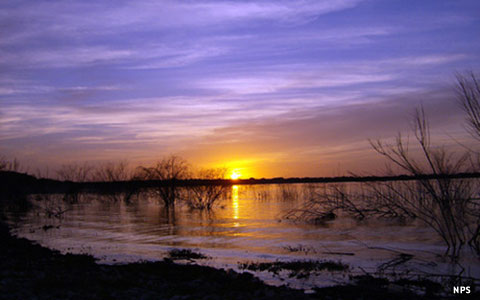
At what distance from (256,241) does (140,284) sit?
9.15 meters

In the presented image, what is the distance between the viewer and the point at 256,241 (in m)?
18.9

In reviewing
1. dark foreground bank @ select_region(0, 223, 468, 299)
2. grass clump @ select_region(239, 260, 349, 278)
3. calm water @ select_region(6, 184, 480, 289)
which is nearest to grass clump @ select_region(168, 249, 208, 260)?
calm water @ select_region(6, 184, 480, 289)

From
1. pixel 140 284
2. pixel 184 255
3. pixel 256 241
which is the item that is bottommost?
pixel 256 241

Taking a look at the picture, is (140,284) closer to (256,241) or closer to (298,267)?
(298,267)

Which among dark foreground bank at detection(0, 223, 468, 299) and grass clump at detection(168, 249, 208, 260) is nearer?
dark foreground bank at detection(0, 223, 468, 299)

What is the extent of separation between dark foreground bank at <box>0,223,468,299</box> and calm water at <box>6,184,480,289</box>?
1.21 meters

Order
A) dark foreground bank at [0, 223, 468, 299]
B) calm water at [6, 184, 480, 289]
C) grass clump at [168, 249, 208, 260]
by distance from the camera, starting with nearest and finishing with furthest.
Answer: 1. dark foreground bank at [0, 223, 468, 299]
2. calm water at [6, 184, 480, 289]
3. grass clump at [168, 249, 208, 260]

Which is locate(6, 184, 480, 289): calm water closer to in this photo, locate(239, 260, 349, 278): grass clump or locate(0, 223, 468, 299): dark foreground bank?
locate(239, 260, 349, 278): grass clump

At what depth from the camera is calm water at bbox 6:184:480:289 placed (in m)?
13.9

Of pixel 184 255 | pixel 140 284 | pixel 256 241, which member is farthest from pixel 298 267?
pixel 256 241

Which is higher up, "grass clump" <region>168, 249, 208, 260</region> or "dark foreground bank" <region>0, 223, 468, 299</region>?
"dark foreground bank" <region>0, 223, 468, 299</region>

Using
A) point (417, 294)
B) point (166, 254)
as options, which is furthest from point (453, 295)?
point (166, 254)

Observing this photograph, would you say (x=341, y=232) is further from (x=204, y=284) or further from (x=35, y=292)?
(x=35, y=292)

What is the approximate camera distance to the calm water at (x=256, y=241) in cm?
1389
